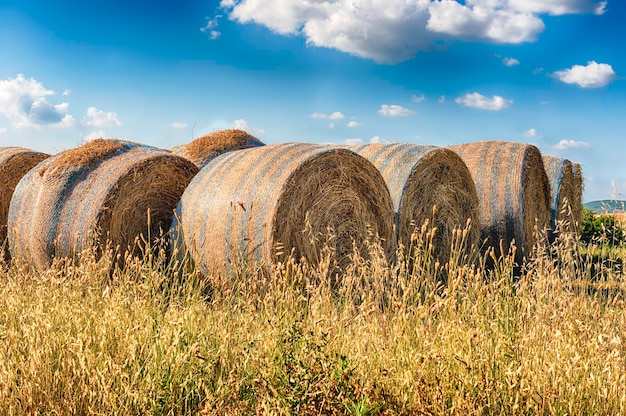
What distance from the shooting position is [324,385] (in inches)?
143

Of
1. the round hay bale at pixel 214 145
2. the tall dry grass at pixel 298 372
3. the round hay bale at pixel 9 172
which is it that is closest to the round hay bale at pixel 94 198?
the round hay bale at pixel 214 145

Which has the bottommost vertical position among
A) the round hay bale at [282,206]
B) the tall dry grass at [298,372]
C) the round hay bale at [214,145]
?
the tall dry grass at [298,372]

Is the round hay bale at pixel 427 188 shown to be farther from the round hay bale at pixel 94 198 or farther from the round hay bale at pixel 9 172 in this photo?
the round hay bale at pixel 9 172

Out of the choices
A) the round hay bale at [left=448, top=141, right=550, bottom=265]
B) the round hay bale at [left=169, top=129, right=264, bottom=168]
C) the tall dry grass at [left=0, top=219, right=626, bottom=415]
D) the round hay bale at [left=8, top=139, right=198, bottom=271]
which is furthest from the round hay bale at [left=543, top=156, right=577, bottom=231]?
the tall dry grass at [left=0, top=219, right=626, bottom=415]

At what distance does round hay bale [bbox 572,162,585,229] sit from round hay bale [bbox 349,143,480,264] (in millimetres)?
4730

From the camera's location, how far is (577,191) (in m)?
13.9

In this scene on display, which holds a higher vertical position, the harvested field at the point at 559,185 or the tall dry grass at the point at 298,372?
the harvested field at the point at 559,185

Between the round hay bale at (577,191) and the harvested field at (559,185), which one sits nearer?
the harvested field at (559,185)

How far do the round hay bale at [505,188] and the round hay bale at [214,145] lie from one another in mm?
3597

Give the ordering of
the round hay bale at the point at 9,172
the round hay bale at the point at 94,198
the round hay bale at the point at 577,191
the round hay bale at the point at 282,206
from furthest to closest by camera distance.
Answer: the round hay bale at the point at 577,191 < the round hay bale at the point at 9,172 < the round hay bale at the point at 94,198 < the round hay bale at the point at 282,206

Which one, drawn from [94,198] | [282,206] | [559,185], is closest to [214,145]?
[94,198]

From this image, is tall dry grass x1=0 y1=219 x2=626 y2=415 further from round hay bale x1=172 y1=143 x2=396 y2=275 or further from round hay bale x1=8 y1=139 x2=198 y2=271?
round hay bale x1=8 y1=139 x2=198 y2=271

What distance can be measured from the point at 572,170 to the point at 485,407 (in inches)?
415

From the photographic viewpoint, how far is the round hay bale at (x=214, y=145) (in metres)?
9.41
